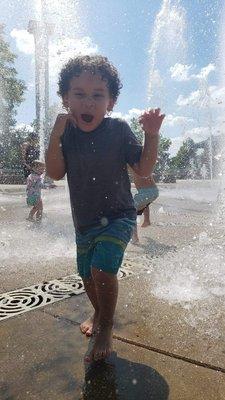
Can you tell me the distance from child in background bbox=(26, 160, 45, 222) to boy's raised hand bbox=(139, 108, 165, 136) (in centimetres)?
505

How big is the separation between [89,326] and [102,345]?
0.92 feet

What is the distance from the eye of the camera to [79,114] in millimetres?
2213

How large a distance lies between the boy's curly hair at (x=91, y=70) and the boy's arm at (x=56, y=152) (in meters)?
0.22

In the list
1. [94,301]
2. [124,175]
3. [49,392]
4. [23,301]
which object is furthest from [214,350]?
[23,301]

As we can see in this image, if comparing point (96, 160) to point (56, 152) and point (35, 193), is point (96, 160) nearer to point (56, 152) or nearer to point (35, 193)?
point (56, 152)

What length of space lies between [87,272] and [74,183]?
49 centimetres

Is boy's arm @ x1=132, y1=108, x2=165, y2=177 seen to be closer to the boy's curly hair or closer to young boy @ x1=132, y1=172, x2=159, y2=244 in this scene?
the boy's curly hair

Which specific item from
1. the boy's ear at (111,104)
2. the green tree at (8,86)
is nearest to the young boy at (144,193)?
the boy's ear at (111,104)

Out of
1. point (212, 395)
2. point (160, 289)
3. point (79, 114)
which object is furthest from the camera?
point (160, 289)

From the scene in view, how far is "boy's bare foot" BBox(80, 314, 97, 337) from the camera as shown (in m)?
2.18

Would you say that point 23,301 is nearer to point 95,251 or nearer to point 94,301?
point 94,301

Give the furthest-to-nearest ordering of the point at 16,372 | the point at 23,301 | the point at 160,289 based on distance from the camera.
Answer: the point at 160,289
the point at 23,301
the point at 16,372

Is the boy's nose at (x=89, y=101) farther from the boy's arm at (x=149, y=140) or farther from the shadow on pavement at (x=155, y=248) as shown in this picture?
the shadow on pavement at (x=155, y=248)

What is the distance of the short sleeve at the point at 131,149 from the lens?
2203 mm
